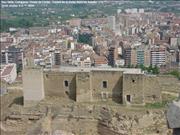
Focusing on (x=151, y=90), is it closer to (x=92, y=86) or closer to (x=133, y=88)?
(x=133, y=88)

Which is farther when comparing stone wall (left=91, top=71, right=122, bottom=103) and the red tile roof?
the red tile roof

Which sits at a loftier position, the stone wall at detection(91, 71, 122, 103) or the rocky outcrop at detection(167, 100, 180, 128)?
the rocky outcrop at detection(167, 100, 180, 128)

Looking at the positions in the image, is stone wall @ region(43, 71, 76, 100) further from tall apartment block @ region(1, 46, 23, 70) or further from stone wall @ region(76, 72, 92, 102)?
tall apartment block @ region(1, 46, 23, 70)

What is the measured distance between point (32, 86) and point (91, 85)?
194 centimetres

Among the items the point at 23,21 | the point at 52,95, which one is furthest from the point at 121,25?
the point at 52,95

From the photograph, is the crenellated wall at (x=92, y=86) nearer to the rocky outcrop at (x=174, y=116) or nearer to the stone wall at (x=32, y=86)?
the stone wall at (x=32, y=86)

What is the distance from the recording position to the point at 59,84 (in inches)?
536

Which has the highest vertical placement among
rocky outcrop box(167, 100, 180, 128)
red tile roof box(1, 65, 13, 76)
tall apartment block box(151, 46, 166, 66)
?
rocky outcrop box(167, 100, 180, 128)

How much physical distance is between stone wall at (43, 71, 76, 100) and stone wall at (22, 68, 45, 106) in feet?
0.82

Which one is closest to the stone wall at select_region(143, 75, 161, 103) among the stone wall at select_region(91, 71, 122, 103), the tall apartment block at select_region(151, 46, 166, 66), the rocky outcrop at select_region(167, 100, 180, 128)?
the stone wall at select_region(91, 71, 122, 103)

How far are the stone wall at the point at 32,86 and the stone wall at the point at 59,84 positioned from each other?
250mm

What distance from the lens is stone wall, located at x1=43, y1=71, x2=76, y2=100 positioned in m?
13.5

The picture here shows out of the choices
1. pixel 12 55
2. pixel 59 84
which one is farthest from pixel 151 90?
pixel 12 55

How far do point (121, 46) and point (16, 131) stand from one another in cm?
2783
